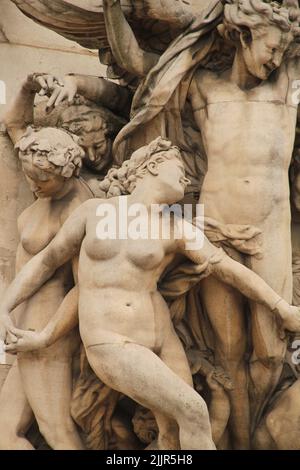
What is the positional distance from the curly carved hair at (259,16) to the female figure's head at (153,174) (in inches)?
30.8

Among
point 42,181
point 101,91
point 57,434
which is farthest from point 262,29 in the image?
point 57,434

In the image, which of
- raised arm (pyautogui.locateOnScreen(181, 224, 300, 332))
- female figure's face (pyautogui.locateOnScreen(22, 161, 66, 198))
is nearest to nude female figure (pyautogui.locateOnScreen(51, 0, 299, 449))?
raised arm (pyautogui.locateOnScreen(181, 224, 300, 332))

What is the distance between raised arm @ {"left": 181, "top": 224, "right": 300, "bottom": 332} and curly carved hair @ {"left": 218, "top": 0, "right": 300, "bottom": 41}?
3.99ft

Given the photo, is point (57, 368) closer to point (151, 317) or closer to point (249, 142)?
point (151, 317)

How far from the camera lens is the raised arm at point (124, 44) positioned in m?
12.1

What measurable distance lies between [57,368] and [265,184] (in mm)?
1540

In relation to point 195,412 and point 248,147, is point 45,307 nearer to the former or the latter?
point 195,412

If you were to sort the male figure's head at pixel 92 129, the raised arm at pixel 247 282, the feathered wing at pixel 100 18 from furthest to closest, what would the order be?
the male figure's head at pixel 92 129, the feathered wing at pixel 100 18, the raised arm at pixel 247 282

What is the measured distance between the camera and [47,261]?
39.0ft

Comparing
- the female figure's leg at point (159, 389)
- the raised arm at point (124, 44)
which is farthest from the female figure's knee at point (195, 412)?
the raised arm at point (124, 44)

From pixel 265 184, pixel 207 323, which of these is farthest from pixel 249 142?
pixel 207 323

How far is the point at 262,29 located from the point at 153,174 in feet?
3.40

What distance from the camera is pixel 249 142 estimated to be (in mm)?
11938

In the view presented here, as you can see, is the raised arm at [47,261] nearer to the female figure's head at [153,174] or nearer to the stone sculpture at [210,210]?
the stone sculpture at [210,210]
